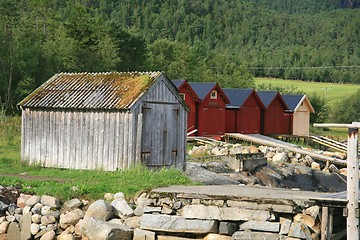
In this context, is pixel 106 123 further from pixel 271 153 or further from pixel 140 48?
pixel 140 48

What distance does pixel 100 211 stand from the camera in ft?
58.2

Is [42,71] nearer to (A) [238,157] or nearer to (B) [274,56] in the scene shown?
(A) [238,157]

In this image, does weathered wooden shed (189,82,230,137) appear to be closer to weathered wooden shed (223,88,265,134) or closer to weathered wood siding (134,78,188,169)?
weathered wooden shed (223,88,265,134)

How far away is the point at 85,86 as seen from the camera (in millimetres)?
25844

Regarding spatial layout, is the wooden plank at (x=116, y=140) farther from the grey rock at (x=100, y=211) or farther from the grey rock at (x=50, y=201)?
the grey rock at (x=100, y=211)

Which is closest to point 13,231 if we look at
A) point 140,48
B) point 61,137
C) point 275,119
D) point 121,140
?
point 121,140

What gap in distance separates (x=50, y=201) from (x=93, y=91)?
730 centimetres

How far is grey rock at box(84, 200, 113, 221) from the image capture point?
17.7 metres

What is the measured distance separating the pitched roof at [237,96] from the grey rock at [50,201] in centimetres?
3045

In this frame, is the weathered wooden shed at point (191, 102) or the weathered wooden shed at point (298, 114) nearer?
the weathered wooden shed at point (191, 102)

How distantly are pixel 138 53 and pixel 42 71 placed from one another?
20.8 metres

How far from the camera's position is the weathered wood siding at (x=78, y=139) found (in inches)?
934

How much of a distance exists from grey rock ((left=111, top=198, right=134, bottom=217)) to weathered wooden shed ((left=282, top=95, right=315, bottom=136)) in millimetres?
38331

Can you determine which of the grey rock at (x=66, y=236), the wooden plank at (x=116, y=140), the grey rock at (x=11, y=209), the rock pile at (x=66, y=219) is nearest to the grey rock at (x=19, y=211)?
the rock pile at (x=66, y=219)
